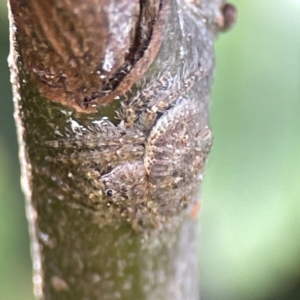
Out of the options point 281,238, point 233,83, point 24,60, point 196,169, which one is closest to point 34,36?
point 24,60

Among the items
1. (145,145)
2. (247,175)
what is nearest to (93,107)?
(145,145)

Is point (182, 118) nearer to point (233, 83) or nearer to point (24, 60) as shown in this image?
point (24, 60)

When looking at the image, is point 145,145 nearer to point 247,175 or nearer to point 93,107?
point 93,107

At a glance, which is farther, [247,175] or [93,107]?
[247,175]

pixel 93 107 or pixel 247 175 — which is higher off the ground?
pixel 247 175

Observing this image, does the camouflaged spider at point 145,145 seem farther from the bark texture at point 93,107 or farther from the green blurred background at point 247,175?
the green blurred background at point 247,175

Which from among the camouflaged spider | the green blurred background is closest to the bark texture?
the camouflaged spider

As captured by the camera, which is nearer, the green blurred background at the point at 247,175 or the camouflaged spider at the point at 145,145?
the camouflaged spider at the point at 145,145

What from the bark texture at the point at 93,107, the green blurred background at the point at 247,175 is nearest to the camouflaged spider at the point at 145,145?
the bark texture at the point at 93,107

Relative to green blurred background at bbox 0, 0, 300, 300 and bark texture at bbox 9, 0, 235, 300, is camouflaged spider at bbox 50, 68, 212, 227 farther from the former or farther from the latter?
green blurred background at bbox 0, 0, 300, 300
